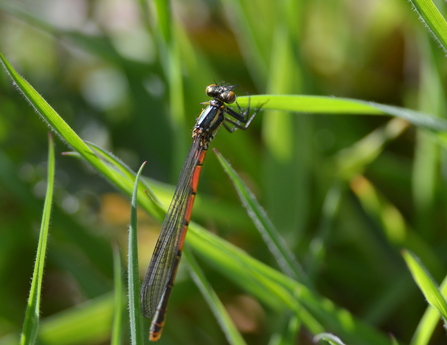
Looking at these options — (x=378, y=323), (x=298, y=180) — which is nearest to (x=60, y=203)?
(x=298, y=180)

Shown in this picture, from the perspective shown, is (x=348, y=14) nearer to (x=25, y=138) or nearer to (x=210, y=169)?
(x=210, y=169)

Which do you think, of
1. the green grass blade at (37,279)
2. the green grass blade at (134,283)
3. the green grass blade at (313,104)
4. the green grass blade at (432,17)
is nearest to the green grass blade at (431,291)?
the green grass blade at (313,104)

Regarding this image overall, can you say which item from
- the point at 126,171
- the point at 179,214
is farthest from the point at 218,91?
the point at 126,171

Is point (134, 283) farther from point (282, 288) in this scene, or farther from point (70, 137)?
point (282, 288)

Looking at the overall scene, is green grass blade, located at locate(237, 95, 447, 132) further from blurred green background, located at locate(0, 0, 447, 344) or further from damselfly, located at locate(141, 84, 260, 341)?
blurred green background, located at locate(0, 0, 447, 344)

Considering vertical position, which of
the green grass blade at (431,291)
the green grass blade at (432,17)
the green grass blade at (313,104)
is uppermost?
the green grass blade at (432,17)

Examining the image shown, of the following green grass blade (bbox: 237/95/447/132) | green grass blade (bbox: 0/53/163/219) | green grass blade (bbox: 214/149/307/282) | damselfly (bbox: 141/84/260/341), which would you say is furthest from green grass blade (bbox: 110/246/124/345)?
green grass blade (bbox: 237/95/447/132)

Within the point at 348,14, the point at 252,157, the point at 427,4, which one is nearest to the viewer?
the point at 427,4

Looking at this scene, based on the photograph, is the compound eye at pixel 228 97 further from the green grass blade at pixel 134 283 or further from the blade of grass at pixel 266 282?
the green grass blade at pixel 134 283
